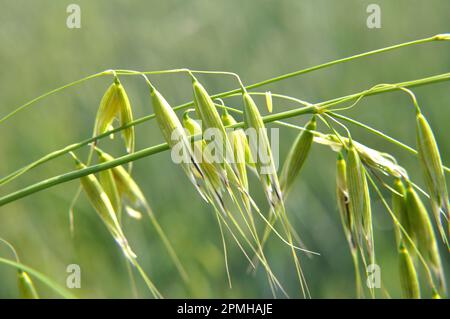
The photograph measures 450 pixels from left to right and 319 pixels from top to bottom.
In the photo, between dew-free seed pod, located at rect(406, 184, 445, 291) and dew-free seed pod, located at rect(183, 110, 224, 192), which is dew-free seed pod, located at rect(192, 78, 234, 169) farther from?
dew-free seed pod, located at rect(406, 184, 445, 291)

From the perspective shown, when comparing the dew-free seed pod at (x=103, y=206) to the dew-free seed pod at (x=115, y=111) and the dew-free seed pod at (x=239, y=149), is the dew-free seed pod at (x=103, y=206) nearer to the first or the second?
the dew-free seed pod at (x=115, y=111)

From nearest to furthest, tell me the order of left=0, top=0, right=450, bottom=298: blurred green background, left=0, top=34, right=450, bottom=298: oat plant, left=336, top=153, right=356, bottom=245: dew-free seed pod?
left=0, top=34, right=450, bottom=298: oat plant → left=336, top=153, right=356, bottom=245: dew-free seed pod → left=0, top=0, right=450, bottom=298: blurred green background

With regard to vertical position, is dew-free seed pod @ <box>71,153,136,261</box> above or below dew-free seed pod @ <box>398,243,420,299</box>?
above

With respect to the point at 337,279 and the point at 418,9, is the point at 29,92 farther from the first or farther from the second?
the point at 418,9

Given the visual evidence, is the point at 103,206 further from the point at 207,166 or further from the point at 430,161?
the point at 430,161

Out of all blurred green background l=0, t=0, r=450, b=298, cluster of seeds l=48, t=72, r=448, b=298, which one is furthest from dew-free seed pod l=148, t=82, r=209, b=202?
blurred green background l=0, t=0, r=450, b=298

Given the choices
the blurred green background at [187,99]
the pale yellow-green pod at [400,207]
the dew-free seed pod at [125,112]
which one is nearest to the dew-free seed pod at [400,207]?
the pale yellow-green pod at [400,207]

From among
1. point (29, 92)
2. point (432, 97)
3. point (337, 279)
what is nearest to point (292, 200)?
point (337, 279)
